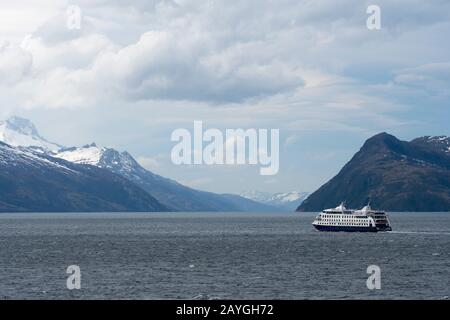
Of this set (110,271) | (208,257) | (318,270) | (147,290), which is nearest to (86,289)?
(147,290)

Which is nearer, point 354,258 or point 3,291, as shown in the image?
point 3,291

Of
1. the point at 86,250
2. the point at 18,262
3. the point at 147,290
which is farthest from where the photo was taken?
the point at 86,250

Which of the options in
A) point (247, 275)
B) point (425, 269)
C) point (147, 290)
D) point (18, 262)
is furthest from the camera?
point (18, 262)

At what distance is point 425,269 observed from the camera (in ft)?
425

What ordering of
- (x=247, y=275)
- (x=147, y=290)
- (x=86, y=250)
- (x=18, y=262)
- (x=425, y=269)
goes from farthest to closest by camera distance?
(x=86, y=250)
(x=18, y=262)
(x=425, y=269)
(x=247, y=275)
(x=147, y=290)
